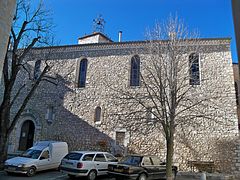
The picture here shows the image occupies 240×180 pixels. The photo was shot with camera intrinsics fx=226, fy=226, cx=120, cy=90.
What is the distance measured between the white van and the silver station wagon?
1590 millimetres

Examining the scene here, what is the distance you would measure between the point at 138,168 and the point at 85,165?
8.01 ft

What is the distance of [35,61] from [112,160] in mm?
12896

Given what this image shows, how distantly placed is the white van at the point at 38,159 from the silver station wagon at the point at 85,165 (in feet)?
5.22

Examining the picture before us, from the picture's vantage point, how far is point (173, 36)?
11.6 metres

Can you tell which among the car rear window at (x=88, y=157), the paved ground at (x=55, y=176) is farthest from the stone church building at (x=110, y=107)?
the car rear window at (x=88, y=157)

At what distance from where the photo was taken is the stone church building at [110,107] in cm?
1501

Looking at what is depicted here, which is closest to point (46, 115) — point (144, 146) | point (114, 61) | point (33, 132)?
point (33, 132)

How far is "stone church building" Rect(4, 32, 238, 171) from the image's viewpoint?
591 inches

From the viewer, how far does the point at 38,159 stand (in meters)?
11.7

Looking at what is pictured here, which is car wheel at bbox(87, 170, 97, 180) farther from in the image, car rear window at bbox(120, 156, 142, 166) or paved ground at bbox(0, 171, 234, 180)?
car rear window at bbox(120, 156, 142, 166)

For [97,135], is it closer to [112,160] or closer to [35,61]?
[112,160]

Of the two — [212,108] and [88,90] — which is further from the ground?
[88,90]

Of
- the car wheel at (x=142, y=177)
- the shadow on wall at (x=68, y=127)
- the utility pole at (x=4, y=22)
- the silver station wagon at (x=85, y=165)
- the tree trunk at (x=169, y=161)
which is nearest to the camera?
the utility pole at (x=4, y=22)

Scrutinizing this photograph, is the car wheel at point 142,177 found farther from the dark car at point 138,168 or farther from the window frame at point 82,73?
the window frame at point 82,73
